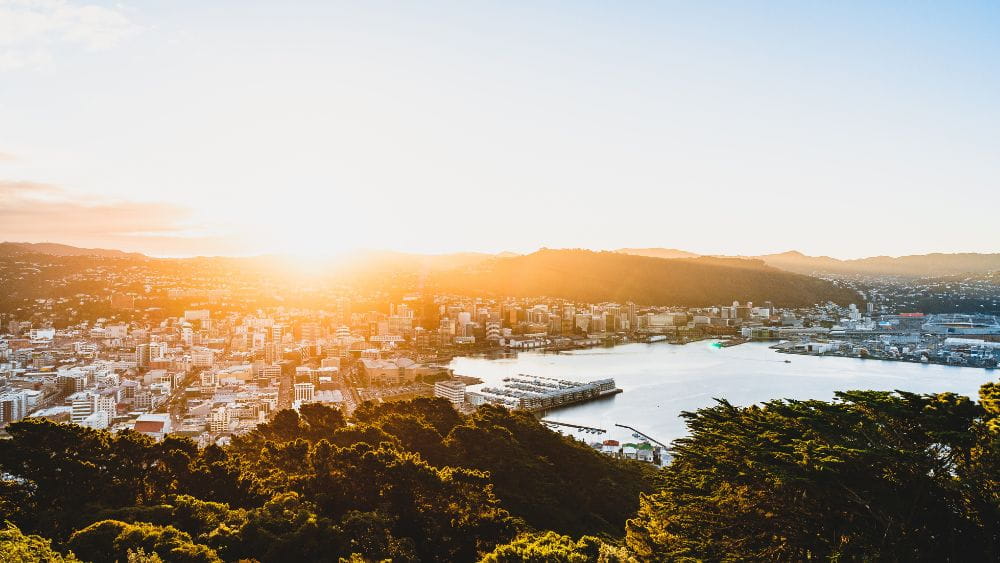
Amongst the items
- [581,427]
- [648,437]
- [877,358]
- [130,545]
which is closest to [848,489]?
[130,545]

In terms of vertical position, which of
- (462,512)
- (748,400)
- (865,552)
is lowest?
(748,400)

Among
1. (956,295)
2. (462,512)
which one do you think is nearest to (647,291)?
(956,295)

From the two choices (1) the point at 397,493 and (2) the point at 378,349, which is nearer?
(1) the point at 397,493

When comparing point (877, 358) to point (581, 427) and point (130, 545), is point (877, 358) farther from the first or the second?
point (130, 545)

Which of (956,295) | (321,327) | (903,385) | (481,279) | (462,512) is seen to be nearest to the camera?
(462,512)

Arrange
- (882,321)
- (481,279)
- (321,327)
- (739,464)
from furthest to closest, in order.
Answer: (481,279) < (882,321) < (321,327) < (739,464)

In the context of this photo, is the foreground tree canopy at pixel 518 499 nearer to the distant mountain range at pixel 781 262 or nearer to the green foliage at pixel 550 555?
the green foliage at pixel 550 555

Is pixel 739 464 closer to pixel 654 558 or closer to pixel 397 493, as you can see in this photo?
pixel 654 558
